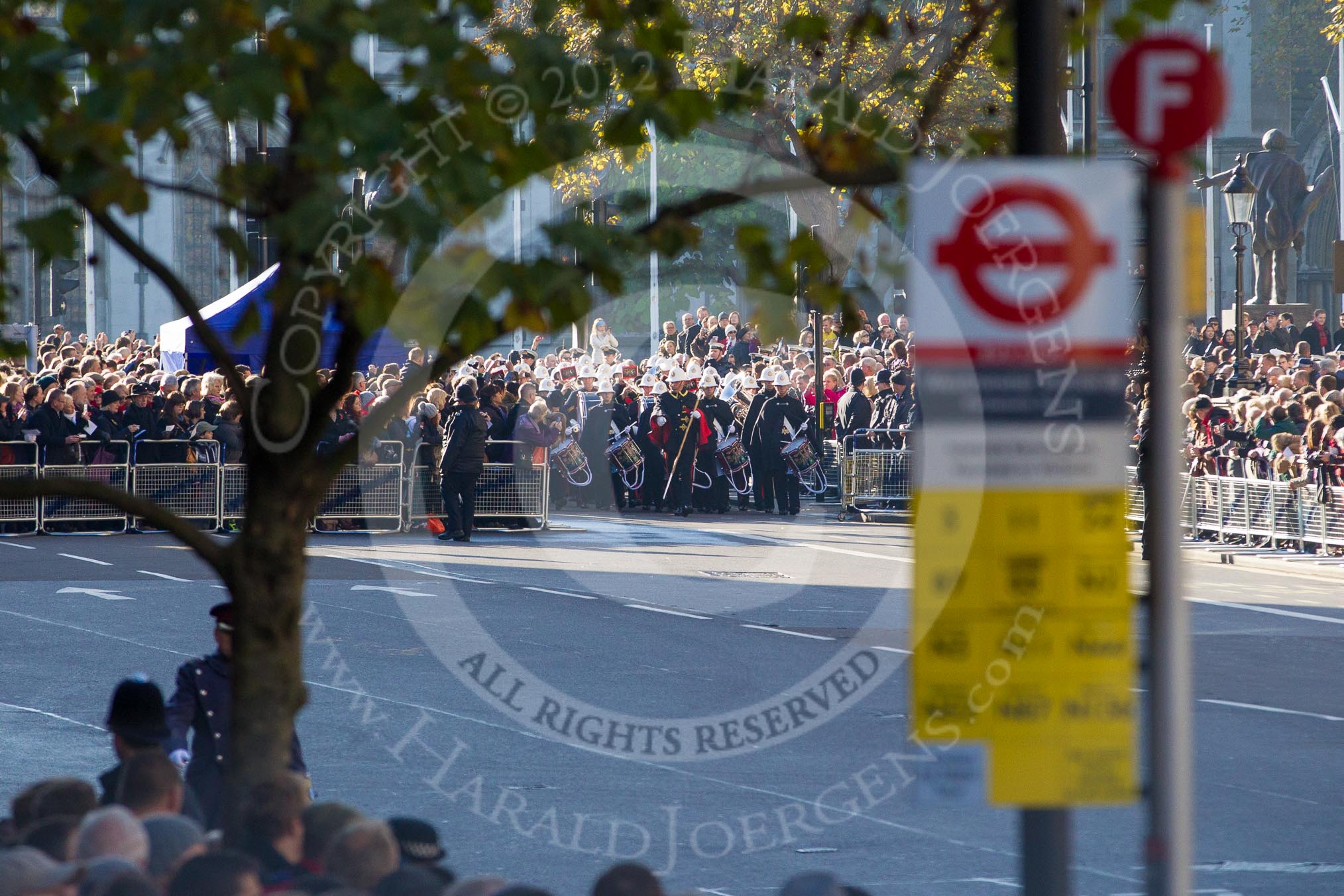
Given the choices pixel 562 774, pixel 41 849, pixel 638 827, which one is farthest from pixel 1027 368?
pixel 562 774

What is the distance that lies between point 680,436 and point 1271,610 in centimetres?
1062

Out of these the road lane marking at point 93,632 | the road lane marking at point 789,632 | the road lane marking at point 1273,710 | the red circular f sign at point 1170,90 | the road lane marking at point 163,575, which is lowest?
the road lane marking at point 1273,710

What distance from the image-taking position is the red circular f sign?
120 inches

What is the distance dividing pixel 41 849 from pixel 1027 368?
99.5 inches

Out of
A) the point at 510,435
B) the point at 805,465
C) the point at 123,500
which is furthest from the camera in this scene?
the point at 805,465

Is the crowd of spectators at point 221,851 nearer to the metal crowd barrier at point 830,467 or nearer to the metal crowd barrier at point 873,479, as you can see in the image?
the metal crowd barrier at point 873,479

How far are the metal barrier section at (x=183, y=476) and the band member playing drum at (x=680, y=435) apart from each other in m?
6.25

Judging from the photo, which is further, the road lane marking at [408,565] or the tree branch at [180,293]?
the road lane marking at [408,565]

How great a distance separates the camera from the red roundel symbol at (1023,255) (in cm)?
319

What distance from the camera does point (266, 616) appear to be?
438 centimetres

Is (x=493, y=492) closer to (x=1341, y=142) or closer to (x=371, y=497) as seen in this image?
(x=371, y=497)

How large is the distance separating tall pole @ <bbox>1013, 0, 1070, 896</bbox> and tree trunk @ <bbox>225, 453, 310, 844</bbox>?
184cm

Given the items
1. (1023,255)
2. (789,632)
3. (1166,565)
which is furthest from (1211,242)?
(1166,565)

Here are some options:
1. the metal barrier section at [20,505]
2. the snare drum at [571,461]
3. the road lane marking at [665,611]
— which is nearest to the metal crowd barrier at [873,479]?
the snare drum at [571,461]
